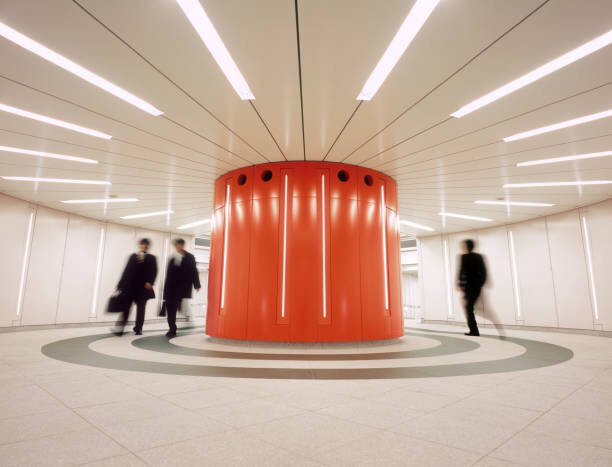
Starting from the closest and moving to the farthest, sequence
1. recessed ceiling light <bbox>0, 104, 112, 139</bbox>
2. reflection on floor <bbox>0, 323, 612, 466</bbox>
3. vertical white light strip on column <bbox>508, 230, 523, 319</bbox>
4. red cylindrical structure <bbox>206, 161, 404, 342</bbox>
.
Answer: reflection on floor <bbox>0, 323, 612, 466</bbox> < recessed ceiling light <bbox>0, 104, 112, 139</bbox> < red cylindrical structure <bbox>206, 161, 404, 342</bbox> < vertical white light strip on column <bbox>508, 230, 523, 319</bbox>

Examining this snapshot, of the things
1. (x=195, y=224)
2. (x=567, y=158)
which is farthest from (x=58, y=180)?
(x=567, y=158)

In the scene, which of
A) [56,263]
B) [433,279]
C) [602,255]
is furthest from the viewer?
[433,279]

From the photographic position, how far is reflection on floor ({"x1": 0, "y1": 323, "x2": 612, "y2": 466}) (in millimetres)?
1846

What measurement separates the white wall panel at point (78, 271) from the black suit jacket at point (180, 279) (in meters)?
5.90

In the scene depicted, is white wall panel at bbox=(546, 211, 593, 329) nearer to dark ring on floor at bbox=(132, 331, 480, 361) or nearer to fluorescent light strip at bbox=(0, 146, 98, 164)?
dark ring on floor at bbox=(132, 331, 480, 361)

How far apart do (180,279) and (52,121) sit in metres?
3.88

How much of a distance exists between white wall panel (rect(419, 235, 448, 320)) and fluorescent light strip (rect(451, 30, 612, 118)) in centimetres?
1032

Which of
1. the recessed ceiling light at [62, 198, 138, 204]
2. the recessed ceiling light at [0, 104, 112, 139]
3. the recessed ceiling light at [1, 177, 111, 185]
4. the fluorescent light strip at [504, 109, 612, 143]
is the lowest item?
the recessed ceiling light at [62, 198, 138, 204]

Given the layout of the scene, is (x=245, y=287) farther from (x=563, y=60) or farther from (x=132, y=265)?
(x=563, y=60)

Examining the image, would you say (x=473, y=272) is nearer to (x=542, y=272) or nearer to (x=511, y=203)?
(x=511, y=203)

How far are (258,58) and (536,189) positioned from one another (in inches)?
323

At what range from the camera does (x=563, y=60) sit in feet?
13.0

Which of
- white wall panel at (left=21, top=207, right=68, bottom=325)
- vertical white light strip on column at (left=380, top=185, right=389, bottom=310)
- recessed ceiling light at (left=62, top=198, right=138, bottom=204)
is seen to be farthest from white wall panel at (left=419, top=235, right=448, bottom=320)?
white wall panel at (left=21, top=207, right=68, bottom=325)

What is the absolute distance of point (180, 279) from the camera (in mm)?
7602
